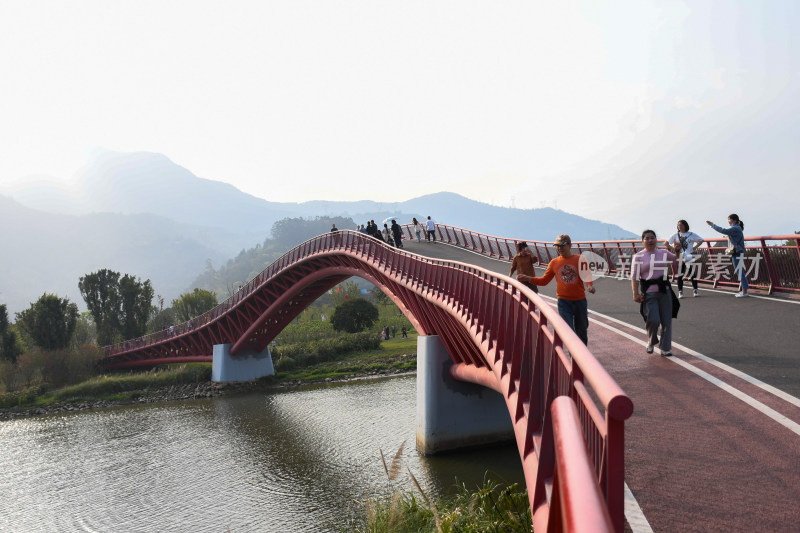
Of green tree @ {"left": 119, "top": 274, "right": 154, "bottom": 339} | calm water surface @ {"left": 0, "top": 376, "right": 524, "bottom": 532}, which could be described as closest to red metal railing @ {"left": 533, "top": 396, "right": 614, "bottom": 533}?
calm water surface @ {"left": 0, "top": 376, "right": 524, "bottom": 532}

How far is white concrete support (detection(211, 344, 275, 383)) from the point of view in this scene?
4456cm

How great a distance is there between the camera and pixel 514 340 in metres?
7.84

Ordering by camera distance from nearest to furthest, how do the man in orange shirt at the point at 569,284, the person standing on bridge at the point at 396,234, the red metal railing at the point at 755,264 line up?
1. the man in orange shirt at the point at 569,284
2. the red metal railing at the point at 755,264
3. the person standing on bridge at the point at 396,234

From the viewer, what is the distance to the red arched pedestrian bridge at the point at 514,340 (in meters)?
2.11

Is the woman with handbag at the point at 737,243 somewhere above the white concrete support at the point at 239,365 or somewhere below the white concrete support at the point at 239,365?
above

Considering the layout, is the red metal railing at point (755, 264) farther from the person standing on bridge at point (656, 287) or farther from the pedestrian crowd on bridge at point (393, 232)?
the pedestrian crowd on bridge at point (393, 232)

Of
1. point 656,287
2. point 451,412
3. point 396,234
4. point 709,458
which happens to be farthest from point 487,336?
point 396,234

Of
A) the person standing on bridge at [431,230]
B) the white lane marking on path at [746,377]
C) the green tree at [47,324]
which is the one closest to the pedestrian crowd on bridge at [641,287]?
the white lane marking on path at [746,377]

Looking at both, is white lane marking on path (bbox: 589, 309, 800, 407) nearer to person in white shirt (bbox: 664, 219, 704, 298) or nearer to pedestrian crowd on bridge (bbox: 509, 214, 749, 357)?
pedestrian crowd on bridge (bbox: 509, 214, 749, 357)

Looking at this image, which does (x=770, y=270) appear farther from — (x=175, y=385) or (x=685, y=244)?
(x=175, y=385)

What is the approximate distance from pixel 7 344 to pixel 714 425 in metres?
62.7

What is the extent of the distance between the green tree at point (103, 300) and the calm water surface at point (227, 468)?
37499mm

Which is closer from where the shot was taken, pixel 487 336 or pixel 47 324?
pixel 487 336

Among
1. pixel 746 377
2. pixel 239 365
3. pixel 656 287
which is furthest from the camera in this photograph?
pixel 239 365
